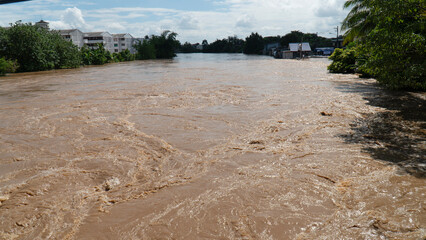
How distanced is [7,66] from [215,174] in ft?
93.2

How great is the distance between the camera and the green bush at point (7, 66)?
25.8 meters

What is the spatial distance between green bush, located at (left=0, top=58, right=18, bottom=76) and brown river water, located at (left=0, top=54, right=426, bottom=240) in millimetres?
19772

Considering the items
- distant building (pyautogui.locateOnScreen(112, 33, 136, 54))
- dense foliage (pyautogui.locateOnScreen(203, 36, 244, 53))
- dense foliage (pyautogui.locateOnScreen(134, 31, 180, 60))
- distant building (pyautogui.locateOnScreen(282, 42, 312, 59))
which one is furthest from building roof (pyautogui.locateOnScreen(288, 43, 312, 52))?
dense foliage (pyautogui.locateOnScreen(203, 36, 244, 53))

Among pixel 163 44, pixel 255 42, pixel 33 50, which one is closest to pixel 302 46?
pixel 163 44

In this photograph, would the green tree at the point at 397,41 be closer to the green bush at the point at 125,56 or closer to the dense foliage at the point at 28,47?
the dense foliage at the point at 28,47

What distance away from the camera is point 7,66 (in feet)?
87.6

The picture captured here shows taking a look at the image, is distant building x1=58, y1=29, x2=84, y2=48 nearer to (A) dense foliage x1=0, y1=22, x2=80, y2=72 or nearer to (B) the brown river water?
(A) dense foliage x1=0, y1=22, x2=80, y2=72

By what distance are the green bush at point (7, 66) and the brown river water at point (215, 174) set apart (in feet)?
64.9

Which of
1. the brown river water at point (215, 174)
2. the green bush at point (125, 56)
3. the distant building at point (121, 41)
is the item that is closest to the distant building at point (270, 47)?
the distant building at point (121, 41)

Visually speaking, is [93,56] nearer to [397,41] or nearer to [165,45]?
[165,45]

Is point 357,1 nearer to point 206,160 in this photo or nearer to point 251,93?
point 251,93

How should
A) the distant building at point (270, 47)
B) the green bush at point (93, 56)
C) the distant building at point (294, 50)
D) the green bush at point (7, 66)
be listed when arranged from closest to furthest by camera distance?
1. the green bush at point (7, 66)
2. the green bush at point (93, 56)
3. the distant building at point (294, 50)
4. the distant building at point (270, 47)

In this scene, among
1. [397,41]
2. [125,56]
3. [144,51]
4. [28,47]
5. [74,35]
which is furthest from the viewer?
[74,35]

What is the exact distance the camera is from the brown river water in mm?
3666
